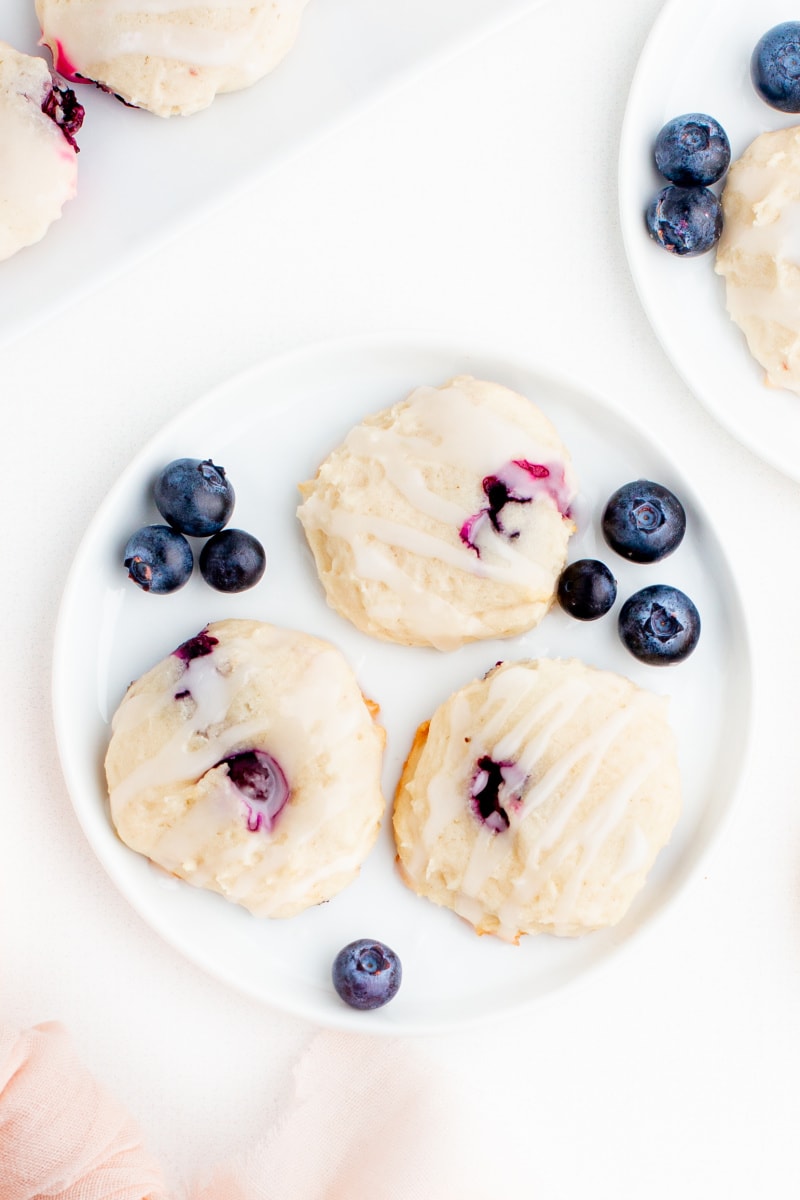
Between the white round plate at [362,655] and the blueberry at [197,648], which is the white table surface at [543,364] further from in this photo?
the blueberry at [197,648]

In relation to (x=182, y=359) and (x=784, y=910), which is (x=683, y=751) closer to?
(x=784, y=910)

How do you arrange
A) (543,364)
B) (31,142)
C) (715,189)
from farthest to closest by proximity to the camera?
(715,189) < (543,364) < (31,142)

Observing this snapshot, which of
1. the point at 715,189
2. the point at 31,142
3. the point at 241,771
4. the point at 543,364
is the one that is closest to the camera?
the point at 31,142

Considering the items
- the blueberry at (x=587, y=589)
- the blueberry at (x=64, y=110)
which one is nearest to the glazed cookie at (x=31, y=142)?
the blueberry at (x=64, y=110)

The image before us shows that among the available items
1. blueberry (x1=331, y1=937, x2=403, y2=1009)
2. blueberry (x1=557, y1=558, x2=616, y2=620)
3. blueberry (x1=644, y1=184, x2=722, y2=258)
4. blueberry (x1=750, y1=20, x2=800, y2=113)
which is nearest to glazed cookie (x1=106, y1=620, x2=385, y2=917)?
blueberry (x1=331, y1=937, x2=403, y2=1009)

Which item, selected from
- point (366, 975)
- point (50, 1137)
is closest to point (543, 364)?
point (366, 975)

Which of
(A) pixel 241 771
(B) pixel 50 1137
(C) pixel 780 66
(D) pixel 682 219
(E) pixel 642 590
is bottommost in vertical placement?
(B) pixel 50 1137

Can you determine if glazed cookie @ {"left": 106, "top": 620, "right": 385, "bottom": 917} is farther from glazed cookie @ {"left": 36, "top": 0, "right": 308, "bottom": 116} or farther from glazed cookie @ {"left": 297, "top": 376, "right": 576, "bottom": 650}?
glazed cookie @ {"left": 36, "top": 0, "right": 308, "bottom": 116}

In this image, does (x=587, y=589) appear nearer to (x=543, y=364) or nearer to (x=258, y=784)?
(x=543, y=364)
